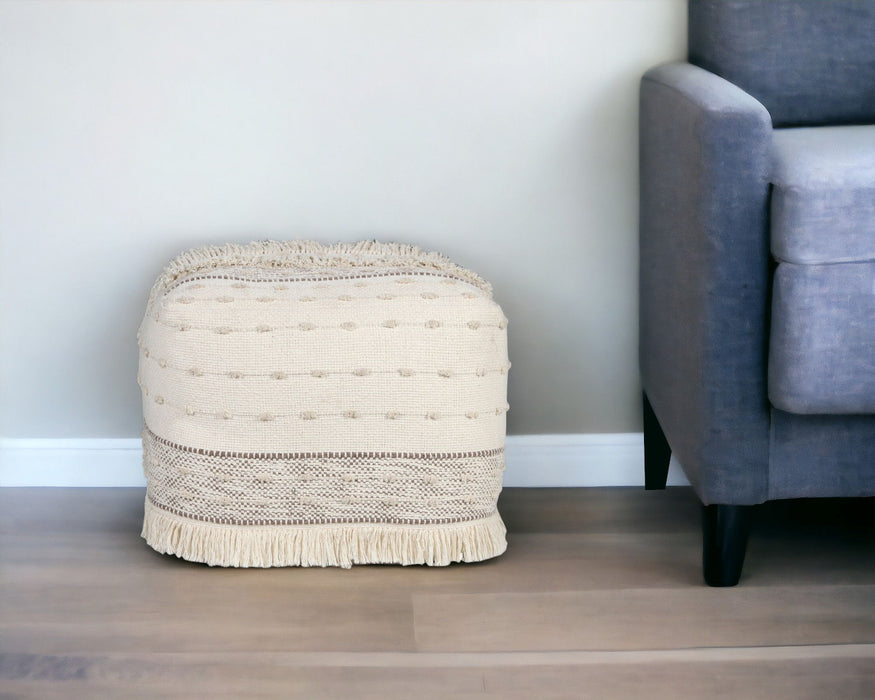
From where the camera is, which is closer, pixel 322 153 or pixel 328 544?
pixel 328 544

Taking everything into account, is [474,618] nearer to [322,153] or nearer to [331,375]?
[331,375]

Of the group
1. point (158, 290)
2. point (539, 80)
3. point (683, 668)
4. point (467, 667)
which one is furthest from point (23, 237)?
point (683, 668)

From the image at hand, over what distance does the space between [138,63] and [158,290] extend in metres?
0.37

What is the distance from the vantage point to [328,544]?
4.50ft

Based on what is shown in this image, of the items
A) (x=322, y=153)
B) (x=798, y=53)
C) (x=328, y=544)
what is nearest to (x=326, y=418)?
(x=328, y=544)

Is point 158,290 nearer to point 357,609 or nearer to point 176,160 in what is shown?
point 176,160

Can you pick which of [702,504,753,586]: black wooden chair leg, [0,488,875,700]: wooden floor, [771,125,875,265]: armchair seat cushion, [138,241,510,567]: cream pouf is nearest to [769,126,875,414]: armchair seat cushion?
[771,125,875,265]: armchair seat cushion

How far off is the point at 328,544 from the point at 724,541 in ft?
1.68

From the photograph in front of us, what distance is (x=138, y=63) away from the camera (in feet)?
5.11

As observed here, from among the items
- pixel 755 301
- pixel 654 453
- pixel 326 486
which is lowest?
pixel 654 453

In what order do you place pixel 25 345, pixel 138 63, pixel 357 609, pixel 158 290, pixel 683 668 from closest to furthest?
pixel 683 668, pixel 357 609, pixel 158 290, pixel 138 63, pixel 25 345

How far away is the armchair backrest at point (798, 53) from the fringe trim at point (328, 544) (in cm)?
75

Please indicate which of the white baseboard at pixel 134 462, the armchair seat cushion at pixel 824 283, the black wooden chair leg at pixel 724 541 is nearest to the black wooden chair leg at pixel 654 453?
the white baseboard at pixel 134 462

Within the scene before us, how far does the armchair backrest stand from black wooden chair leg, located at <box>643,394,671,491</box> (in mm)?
493
